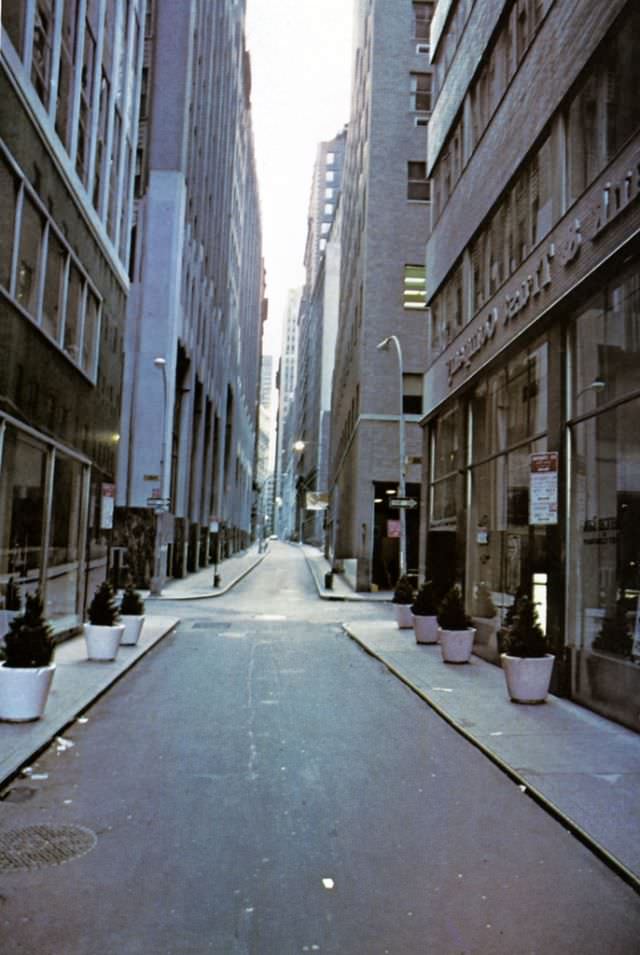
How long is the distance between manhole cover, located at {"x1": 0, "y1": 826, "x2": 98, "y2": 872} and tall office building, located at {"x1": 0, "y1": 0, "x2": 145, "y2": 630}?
8637mm

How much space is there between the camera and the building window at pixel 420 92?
45.7 m

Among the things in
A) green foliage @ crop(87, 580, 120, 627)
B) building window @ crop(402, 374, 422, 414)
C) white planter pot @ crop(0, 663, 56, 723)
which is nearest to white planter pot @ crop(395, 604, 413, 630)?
green foliage @ crop(87, 580, 120, 627)

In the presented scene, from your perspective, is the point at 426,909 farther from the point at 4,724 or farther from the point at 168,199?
the point at 168,199

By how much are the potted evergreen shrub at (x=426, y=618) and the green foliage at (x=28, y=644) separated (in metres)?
10.7

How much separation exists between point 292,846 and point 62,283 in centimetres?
1449

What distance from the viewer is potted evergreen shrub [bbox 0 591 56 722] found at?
962cm

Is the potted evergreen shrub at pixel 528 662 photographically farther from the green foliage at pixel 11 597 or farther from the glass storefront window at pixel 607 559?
the green foliage at pixel 11 597

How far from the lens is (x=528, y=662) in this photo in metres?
11.5

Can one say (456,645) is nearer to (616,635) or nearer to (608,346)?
(616,635)

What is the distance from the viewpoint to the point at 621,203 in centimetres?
1105

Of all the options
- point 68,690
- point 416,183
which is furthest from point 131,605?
point 416,183

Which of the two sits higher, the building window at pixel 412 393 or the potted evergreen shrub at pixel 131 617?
the building window at pixel 412 393

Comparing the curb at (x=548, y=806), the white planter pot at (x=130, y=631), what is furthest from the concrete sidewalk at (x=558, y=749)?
the white planter pot at (x=130, y=631)

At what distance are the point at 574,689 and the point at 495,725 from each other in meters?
2.38
